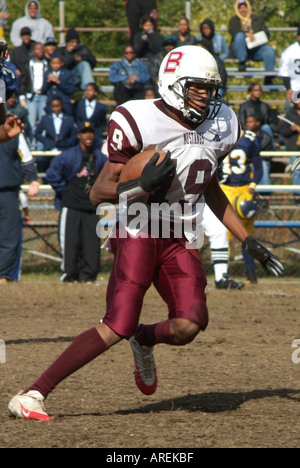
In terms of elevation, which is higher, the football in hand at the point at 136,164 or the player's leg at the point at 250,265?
the football in hand at the point at 136,164

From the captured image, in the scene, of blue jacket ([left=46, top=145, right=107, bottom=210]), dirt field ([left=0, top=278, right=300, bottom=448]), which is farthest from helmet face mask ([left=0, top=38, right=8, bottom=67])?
blue jacket ([left=46, top=145, right=107, bottom=210])

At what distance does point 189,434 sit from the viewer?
452 cm

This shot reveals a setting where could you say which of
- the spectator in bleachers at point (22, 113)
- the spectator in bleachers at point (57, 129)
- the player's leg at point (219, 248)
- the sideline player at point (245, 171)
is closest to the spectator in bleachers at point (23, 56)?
the spectator in bleachers at point (22, 113)

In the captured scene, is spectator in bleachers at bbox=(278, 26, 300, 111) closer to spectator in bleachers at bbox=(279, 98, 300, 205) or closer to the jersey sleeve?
spectator in bleachers at bbox=(279, 98, 300, 205)

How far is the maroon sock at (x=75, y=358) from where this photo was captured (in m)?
4.61

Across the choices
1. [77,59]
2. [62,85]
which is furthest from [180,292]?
[77,59]

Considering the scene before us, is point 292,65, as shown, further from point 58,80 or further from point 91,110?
point 58,80

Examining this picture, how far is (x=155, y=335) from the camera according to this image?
5055 millimetres

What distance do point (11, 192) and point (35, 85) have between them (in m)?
3.89

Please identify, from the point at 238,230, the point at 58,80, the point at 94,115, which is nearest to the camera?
the point at 238,230

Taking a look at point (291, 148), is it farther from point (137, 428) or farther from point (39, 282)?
point (137, 428)

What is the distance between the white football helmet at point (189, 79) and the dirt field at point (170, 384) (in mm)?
1604

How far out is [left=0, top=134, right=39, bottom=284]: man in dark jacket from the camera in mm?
→ 11203

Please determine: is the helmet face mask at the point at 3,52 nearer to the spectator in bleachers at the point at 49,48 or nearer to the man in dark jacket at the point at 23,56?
the man in dark jacket at the point at 23,56
